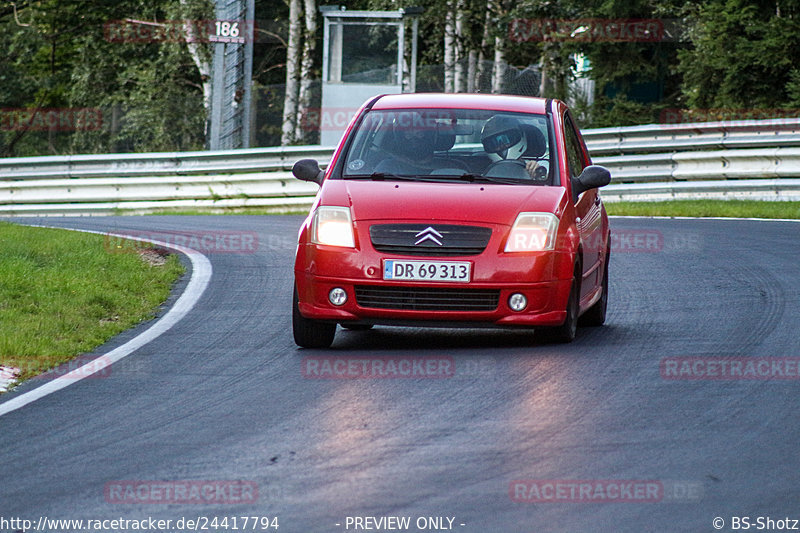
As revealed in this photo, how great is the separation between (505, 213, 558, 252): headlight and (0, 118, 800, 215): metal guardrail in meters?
12.9

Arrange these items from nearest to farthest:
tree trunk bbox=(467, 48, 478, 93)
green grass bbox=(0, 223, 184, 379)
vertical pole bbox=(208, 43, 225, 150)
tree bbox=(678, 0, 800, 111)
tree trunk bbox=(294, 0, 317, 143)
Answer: green grass bbox=(0, 223, 184, 379) → tree bbox=(678, 0, 800, 111) → vertical pole bbox=(208, 43, 225, 150) → tree trunk bbox=(294, 0, 317, 143) → tree trunk bbox=(467, 48, 478, 93)

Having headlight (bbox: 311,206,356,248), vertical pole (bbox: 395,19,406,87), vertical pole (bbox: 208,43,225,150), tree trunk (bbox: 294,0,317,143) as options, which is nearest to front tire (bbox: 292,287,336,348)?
headlight (bbox: 311,206,356,248)

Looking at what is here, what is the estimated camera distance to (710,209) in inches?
805

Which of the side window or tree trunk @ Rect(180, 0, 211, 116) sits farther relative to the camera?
tree trunk @ Rect(180, 0, 211, 116)

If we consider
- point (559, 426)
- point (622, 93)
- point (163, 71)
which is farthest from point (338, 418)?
point (163, 71)

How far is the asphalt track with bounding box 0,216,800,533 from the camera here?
17.1ft

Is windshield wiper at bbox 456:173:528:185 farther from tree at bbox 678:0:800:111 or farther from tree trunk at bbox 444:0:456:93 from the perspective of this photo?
tree trunk at bbox 444:0:456:93

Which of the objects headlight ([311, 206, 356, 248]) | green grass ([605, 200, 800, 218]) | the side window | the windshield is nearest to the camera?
headlight ([311, 206, 356, 248])

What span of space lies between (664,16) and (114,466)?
73.6 feet

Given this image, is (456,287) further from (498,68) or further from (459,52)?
(459,52)

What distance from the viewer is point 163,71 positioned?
39.8 metres

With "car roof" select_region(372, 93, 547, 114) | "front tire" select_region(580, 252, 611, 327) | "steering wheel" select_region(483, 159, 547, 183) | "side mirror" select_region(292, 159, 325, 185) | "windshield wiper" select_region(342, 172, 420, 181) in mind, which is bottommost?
"front tire" select_region(580, 252, 611, 327)

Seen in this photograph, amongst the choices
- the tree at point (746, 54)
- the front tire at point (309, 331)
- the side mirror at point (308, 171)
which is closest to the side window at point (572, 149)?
the side mirror at point (308, 171)

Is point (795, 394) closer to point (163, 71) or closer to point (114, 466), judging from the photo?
point (114, 466)
